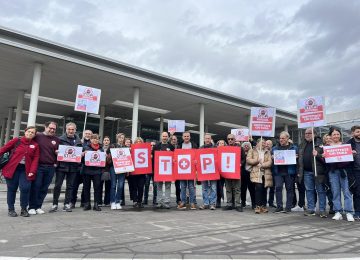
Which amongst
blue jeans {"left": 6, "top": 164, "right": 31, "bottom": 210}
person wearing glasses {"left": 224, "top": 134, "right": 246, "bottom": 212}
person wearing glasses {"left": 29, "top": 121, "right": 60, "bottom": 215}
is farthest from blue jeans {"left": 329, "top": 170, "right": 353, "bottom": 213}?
blue jeans {"left": 6, "top": 164, "right": 31, "bottom": 210}

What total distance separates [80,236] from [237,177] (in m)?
4.49

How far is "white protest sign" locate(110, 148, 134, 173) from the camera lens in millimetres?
7977

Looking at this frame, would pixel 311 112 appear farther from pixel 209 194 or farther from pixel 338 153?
pixel 209 194

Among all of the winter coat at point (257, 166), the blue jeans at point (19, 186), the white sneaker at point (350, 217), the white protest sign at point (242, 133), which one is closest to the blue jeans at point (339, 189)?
the white sneaker at point (350, 217)

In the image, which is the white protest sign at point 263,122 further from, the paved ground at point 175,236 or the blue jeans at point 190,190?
the paved ground at point 175,236

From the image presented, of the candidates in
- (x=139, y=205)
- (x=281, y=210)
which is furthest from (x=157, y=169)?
(x=281, y=210)

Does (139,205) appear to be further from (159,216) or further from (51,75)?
(51,75)

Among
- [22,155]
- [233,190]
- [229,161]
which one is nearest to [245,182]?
[233,190]

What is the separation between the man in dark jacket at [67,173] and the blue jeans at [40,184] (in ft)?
0.82

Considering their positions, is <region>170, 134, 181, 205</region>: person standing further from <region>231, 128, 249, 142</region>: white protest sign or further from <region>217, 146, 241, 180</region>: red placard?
<region>231, 128, 249, 142</region>: white protest sign

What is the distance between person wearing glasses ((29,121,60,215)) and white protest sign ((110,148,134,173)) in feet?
4.78

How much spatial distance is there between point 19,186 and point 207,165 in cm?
461

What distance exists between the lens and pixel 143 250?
13.3 ft

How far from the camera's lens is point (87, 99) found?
9.61m
